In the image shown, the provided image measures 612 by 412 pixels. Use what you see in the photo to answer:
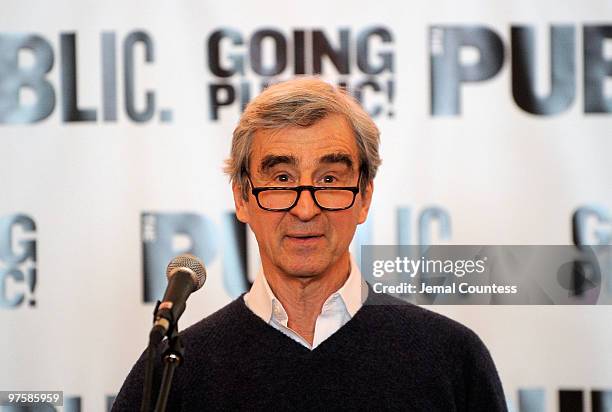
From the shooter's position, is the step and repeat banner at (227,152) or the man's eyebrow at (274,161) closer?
the man's eyebrow at (274,161)

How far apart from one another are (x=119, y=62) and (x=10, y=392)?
2.92 ft

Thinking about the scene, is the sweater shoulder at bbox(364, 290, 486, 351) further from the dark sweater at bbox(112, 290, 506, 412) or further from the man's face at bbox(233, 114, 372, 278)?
the man's face at bbox(233, 114, 372, 278)

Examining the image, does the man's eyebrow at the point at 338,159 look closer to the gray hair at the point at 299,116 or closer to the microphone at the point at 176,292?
the gray hair at the point at 299,116

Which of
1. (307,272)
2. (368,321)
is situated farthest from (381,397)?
(307,272)

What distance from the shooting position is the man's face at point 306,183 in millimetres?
1667

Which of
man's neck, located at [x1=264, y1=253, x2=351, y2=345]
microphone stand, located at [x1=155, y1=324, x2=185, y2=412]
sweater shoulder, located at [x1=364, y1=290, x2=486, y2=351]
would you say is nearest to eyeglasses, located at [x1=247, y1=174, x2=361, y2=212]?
man's neck, located at [x1=264, y1=253, x2=351, y2=345]

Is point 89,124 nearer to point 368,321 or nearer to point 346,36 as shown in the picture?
point 346,36

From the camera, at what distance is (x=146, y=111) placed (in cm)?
227

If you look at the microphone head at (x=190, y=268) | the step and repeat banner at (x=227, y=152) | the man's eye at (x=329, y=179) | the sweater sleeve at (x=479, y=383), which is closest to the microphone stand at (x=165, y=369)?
the microphone head at (x=190, y=268)

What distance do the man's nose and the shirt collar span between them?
0.60 feet

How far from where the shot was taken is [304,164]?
168cm

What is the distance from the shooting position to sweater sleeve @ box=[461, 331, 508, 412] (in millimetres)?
1689

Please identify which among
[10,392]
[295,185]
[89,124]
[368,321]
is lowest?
[10,392]

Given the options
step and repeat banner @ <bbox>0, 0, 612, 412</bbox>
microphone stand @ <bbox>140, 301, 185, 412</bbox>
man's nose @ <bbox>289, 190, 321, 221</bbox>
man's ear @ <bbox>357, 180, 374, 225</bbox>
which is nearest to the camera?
microphone stand @ <bbox>140, 301, 185, 412</bbox>
